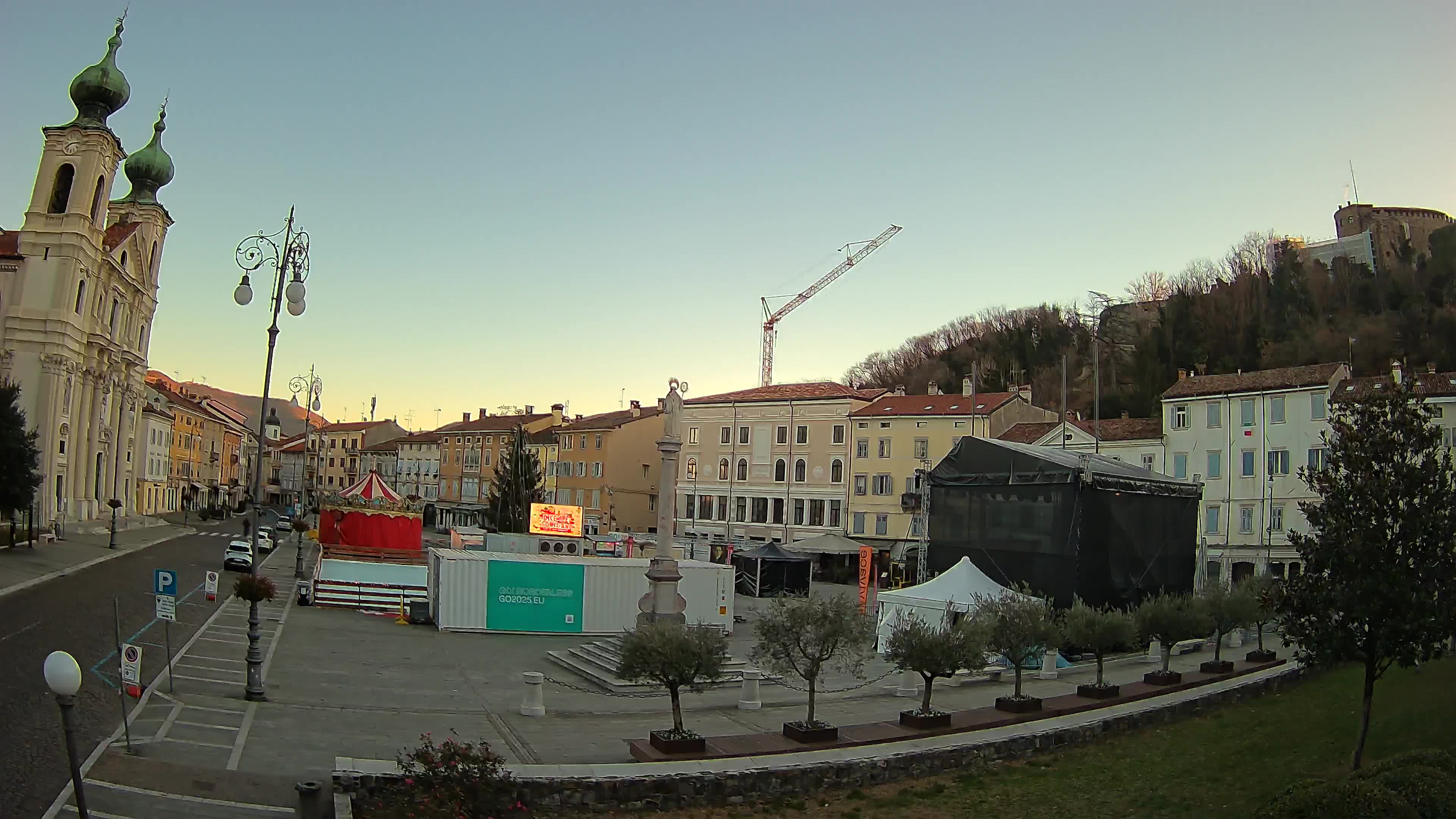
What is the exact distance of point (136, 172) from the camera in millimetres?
72000

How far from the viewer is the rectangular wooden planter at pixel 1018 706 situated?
18.3m

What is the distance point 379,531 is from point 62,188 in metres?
31.4

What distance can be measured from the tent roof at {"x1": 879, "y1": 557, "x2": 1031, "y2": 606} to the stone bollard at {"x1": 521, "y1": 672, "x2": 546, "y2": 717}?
1230 centimetres

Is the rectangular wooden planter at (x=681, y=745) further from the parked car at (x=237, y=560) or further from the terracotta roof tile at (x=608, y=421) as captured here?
the terracotta roof tile at (x=608, y=421)

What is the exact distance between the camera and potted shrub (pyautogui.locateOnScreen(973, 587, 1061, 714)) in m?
18.5

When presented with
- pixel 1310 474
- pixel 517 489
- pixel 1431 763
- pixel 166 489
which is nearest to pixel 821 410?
pixel 517 489

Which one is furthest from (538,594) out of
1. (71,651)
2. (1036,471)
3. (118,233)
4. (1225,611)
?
(118,233)

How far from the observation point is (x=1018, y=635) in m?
18.7

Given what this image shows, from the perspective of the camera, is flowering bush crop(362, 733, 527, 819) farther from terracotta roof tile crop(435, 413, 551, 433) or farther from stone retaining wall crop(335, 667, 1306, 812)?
terracotta roof tile crop(435, 413, 551, 433)

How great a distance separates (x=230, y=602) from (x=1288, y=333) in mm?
78019

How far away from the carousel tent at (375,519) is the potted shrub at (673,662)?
3354cm

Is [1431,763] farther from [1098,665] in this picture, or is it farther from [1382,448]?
[1098,665]

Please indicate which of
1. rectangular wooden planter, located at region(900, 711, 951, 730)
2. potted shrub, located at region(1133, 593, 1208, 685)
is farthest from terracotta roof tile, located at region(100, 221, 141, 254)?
potted shrub, located at region(1133, 593, 1208, 685)

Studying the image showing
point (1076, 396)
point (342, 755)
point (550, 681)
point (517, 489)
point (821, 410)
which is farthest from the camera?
point (1076, 396)
